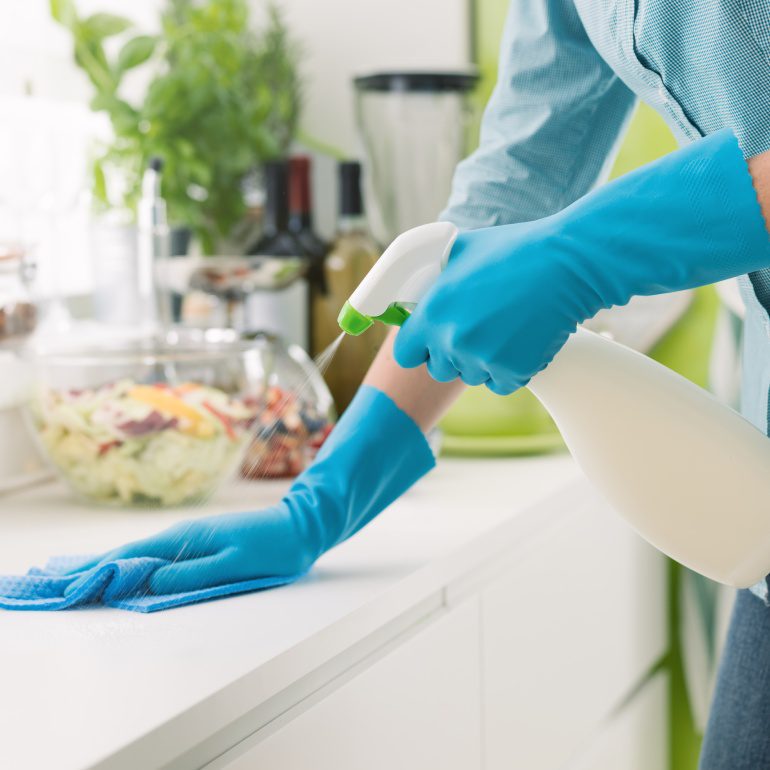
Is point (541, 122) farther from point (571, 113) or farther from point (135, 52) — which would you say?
point (135, 52)

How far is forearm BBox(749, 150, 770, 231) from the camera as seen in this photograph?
595 mm

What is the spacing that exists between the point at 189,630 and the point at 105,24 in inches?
40.4

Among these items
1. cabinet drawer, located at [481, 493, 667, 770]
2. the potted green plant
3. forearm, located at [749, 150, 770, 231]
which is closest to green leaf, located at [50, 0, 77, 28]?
the potted green plant

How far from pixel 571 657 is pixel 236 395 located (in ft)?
1.53

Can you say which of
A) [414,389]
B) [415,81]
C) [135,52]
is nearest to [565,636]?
[414,389]

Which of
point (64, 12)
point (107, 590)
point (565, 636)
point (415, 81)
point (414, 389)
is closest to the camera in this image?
point (107, 590)

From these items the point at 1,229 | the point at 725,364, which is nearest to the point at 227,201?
the point at 1,229

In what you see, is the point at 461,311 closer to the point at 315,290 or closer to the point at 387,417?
the point at 387,417

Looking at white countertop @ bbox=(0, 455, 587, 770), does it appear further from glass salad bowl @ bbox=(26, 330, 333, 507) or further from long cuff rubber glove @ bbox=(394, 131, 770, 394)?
long cuff rubber glove @ bbox=(394, 131, 770, 394)

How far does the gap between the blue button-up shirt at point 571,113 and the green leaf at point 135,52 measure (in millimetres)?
698

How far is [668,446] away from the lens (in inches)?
27.1

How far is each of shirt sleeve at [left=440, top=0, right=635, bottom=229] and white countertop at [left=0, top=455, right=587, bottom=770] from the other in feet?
0.96

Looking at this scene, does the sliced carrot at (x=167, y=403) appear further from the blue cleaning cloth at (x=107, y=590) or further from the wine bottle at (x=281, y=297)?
the wine bottle at (x=281, y=297)

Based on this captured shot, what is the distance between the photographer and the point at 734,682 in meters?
0.88
